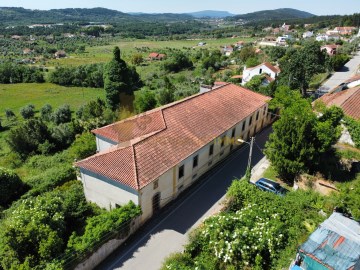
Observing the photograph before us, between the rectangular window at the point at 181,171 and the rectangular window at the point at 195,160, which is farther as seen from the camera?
the rectangular window at the point at 195,160

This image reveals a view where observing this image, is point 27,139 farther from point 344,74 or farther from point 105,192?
point 344,74

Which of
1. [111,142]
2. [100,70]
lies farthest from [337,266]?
[100,70]

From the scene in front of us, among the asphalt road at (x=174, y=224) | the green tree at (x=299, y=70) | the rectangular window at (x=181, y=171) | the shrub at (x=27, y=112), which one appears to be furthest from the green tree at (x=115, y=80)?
the green tree at (x=299, y=70)

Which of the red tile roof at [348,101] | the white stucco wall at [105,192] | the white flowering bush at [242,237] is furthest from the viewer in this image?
the red tile roof at [348,101]

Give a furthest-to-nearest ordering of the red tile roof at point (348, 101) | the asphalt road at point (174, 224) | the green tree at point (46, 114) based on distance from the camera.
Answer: the green tree at point (46, 114), the red tile roof at point (348, 101), the asphalt road at point (174, 224)

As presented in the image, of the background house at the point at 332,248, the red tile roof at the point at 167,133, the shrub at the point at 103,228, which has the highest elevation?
the red tile roof at the point at 167,133

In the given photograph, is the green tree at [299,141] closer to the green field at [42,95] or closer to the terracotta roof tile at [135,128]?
the terracotta roof tile at [135,128]

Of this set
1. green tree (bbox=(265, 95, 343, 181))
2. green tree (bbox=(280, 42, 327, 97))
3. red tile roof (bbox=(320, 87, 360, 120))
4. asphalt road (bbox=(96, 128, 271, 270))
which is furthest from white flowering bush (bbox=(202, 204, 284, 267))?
green tree (bbox=(280, 42, 327, 97))

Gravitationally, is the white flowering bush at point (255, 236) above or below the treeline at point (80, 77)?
above

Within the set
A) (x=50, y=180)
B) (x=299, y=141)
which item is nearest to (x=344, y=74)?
(x=299, y=141)
